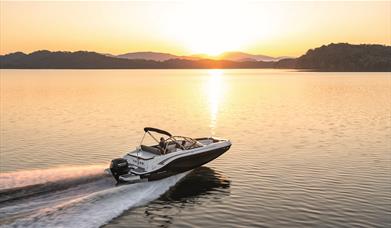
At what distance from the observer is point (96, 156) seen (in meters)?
35.0

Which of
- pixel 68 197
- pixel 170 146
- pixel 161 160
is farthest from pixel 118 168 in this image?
pixel 170 146

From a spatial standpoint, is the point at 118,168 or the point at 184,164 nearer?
the point at 118,168

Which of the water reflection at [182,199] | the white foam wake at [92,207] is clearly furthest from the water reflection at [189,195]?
the white foam wake at [92,207]

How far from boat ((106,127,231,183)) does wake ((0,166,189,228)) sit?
579 millimetres

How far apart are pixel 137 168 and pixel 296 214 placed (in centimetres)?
1060

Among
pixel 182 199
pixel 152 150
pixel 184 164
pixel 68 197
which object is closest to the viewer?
pixel 68 197

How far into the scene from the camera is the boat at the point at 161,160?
86.6 feet

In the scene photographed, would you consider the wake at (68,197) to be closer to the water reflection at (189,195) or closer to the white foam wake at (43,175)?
the white foam wake at (43,175)

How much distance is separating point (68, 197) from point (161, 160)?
6.74 metres

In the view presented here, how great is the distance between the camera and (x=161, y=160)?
Result: 27.3 m

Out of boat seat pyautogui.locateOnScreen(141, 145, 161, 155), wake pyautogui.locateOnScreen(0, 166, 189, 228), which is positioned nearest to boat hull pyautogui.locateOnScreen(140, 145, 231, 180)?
wake pyautogui.locateOnScreen(0, 166, 189, 228)

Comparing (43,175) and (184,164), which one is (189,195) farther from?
(43,175)

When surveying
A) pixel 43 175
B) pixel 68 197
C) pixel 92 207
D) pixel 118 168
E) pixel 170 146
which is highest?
pixel 170 146

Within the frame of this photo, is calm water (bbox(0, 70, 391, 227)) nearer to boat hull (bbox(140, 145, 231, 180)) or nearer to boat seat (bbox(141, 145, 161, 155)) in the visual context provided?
boat hull (bbox(140, 145, 231, 180))
